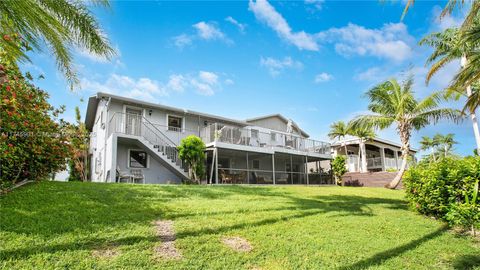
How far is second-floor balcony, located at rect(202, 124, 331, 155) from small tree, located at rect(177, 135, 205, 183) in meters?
1.41

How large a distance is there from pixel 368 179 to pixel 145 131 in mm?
18323

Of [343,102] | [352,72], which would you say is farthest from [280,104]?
[352,72]

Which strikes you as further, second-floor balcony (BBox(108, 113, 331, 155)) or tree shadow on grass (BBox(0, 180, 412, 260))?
second-floor balcony (BBox(108, 113, 331, 155))

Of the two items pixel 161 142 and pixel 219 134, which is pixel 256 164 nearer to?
pixel 219 134

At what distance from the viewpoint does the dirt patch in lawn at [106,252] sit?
3.91 metres

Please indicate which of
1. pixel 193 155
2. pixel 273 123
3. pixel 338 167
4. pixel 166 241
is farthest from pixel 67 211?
pixel 273 123

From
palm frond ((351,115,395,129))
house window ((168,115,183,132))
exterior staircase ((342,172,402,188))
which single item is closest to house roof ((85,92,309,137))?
house window ((168,115,183,132))

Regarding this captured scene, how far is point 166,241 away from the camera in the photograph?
4.67 metres

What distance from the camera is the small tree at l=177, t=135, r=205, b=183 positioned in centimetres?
1551

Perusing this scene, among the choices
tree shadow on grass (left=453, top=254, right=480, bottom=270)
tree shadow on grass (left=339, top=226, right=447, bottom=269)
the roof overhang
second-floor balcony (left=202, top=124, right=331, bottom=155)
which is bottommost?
tree shadow on grass (left=453, top=254, right=480, bottom=270)

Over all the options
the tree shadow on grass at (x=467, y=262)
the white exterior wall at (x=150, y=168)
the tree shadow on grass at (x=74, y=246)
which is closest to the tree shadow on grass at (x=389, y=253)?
the tree shadow on grass at (x=467, y=262)

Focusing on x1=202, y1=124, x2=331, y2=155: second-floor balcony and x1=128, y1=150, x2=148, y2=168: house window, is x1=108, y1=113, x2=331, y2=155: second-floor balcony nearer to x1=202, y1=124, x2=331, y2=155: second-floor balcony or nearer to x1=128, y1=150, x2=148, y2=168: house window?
x1=202, y1=124, x2=331, y2=155: second-floor balcony

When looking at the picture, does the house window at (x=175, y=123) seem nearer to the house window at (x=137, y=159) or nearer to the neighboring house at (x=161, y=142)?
the neighboring house at (x=161, y=142)

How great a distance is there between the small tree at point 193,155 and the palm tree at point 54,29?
883 centimetres
